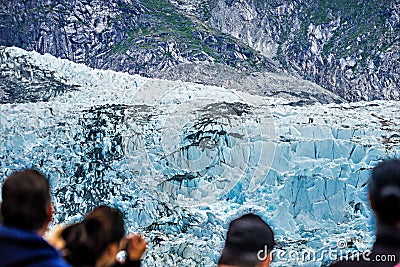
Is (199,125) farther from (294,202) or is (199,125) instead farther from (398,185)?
(398,185)

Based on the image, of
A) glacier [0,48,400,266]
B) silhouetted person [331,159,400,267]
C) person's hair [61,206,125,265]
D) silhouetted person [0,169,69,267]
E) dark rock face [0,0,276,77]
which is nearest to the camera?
silhouetted person [0,169,69,267]

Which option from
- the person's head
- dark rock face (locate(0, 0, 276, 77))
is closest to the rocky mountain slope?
dark rock face (locate(0, 0, 276, 77))

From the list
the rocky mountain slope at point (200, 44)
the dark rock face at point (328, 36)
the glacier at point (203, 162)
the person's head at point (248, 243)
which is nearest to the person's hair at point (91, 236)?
the person's head at point (248, 243)

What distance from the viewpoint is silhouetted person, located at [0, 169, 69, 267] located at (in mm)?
1623

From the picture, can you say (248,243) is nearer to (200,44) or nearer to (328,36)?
(200,44)

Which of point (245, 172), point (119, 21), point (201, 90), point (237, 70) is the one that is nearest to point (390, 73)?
point (237, 70)

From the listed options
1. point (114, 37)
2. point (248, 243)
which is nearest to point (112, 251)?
point (248, 243)

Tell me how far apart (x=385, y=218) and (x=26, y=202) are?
54.8 inches

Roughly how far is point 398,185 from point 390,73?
52.7 meters

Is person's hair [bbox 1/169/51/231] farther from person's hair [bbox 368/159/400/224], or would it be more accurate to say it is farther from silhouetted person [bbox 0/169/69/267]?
person's hair [bbox 368/159/400/224]

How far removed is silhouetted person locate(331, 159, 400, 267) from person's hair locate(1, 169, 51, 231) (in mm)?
1173

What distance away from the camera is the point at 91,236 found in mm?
2186

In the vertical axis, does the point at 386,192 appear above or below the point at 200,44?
below

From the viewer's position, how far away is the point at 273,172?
12.8 m
